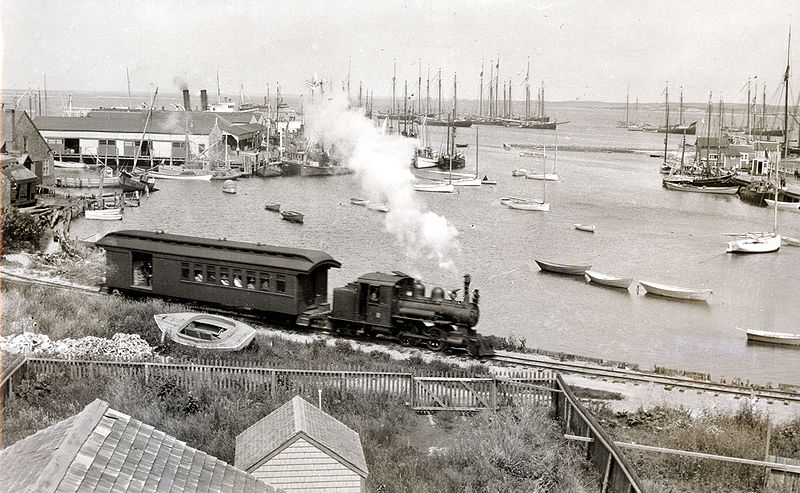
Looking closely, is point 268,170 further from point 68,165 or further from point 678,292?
point 678,292

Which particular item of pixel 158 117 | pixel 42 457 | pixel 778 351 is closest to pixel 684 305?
pixel 778 351

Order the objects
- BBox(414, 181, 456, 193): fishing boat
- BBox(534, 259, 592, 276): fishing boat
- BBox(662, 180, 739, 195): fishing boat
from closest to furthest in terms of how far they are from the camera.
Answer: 1. BBox(534, 259, 592, 276): fishing boat
2. BBox(414, 181, 456, 193): fishing boat
3. BBox(662, 180, 739, 195): fishing boat

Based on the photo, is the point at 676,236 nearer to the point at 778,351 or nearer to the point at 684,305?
the point at 684,305

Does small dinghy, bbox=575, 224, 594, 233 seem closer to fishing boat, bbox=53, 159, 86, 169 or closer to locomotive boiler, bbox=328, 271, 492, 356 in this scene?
locomotive boiler, bbox=328, 271, 492, 356

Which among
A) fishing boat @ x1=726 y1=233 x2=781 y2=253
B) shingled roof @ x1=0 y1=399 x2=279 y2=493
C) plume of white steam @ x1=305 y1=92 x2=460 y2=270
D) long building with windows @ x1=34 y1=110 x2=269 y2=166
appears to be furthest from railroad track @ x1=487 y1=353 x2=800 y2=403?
long building with windows @ x1=34 y1=110 x2=269 y2=166

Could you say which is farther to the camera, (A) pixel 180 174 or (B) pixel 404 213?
(A) pixel 180 174

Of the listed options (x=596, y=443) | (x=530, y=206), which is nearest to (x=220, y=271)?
(x=596, y=443)
